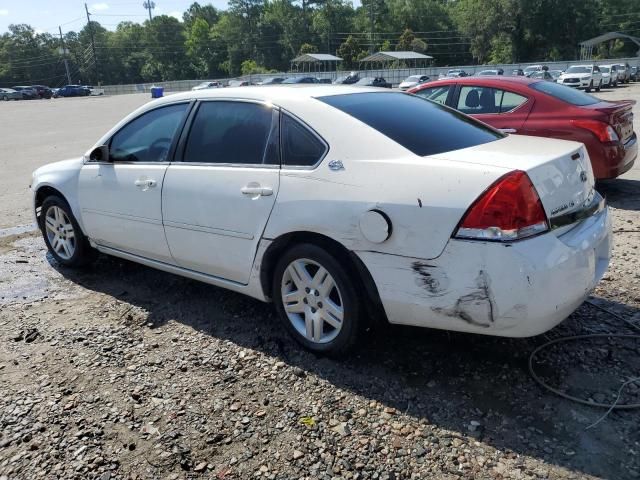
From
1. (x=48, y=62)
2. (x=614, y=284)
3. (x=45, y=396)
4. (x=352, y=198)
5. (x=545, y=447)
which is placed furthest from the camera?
(x=48, y=62)

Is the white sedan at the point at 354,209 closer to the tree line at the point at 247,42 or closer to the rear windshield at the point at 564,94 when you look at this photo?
the rear windshield at the point at 564,94

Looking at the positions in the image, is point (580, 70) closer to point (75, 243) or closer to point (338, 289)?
point (75, 243)

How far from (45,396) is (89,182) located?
2.06 m

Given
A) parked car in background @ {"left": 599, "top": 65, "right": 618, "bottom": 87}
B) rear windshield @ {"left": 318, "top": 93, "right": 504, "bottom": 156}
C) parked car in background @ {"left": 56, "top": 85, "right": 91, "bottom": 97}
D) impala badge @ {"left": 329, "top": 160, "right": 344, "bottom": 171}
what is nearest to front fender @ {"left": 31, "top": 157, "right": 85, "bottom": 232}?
rear windshield @ {"left": 318, "top": 93, "right": 504, "bottom": 156}

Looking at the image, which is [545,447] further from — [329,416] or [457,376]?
[329,416]

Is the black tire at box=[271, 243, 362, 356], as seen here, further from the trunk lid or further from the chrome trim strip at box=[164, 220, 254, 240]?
the trunk lid

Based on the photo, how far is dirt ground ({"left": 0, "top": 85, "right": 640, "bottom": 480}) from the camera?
2.55 m

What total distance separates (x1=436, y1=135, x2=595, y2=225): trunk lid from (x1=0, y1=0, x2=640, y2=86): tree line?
89.7 m

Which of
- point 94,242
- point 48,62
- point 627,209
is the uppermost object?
point 48,62

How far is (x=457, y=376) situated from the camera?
124 inches

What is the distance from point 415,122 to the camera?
3.49m

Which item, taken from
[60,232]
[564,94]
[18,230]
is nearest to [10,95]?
[18,230]

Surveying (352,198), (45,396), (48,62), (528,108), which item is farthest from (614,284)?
(48,62)

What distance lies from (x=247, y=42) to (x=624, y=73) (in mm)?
91421
